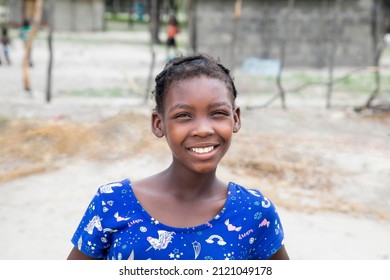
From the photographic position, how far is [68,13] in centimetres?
2616

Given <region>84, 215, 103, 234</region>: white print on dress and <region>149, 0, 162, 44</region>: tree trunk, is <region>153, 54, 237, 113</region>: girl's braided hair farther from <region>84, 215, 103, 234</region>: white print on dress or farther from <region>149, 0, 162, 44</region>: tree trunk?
<region>149, 0, 162, 44</region>: tree trunk

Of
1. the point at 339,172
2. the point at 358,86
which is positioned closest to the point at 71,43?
the point at 358,86

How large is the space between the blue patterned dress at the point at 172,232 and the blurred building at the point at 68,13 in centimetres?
2552

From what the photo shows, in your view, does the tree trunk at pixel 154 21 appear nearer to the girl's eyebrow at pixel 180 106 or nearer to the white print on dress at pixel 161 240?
the girl's eyebrow at pixel 180 106

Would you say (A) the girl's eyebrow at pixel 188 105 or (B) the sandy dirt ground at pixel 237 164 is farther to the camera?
(B) the sandy dirt ground at pixel 237 164

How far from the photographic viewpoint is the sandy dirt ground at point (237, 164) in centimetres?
413

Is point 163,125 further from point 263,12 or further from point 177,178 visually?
point 263,12

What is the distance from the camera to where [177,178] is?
1.56 metres

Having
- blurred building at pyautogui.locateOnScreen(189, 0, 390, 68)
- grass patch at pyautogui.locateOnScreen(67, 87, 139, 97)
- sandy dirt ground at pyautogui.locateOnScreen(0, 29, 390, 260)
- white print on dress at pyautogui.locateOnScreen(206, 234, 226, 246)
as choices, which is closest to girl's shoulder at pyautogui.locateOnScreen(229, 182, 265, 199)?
white print on dress at pyautogui.locateOnScreen(206, 234, 226, 246)

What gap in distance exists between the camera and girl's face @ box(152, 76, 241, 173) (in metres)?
1.47

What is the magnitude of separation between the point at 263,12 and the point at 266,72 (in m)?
1.45

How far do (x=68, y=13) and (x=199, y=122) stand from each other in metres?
26.0

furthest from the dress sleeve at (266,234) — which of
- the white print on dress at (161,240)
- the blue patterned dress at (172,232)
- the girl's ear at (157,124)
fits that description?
the girl's ear at (157,124)

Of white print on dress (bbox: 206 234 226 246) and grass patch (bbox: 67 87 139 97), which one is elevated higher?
white print on dress (bbox: 206 234 226 246)
